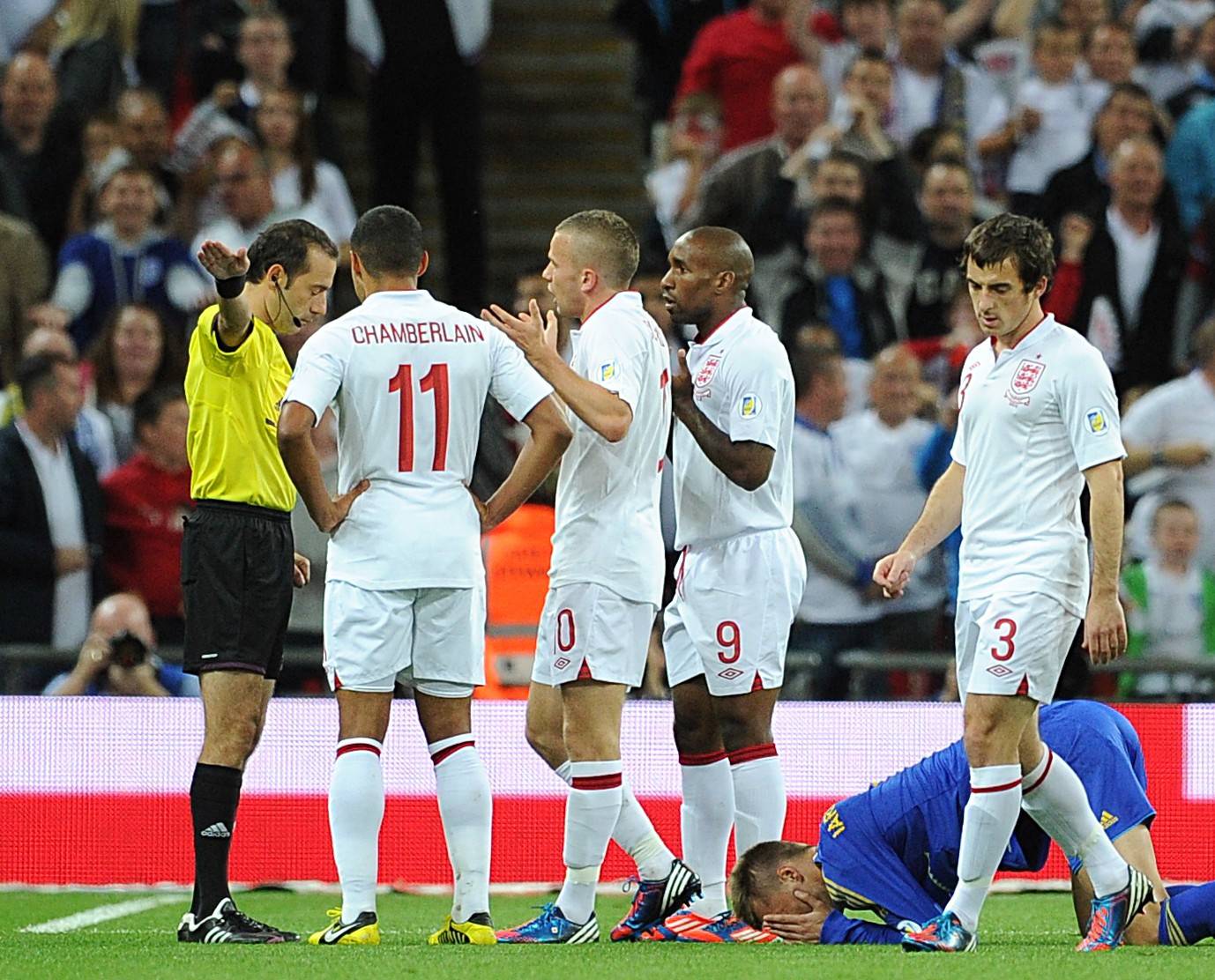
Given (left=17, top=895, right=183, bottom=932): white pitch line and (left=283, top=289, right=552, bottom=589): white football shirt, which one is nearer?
(left=283, top=289, right=552, bottom=589): white football shirt

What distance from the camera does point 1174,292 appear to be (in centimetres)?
1232

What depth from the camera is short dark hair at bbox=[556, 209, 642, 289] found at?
7.10 metres

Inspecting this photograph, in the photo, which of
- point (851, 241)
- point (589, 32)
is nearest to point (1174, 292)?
point (851, 241)

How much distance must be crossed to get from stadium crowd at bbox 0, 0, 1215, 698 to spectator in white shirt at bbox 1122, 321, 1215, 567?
0.02m

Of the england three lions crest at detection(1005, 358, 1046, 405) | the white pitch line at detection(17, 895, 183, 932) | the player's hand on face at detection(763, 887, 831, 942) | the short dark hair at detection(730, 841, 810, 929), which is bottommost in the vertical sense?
the white pitch line at detection(17, 895, 183, 932)

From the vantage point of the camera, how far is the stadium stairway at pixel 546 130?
597 inches

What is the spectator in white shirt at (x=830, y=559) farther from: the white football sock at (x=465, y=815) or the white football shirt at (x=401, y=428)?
the white football shirt at (x=401, y=428)

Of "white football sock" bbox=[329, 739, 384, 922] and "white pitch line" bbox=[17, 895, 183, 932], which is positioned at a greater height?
"white football sock" bbox=[329, 739, 384, 922]

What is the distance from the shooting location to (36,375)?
34.6 feet

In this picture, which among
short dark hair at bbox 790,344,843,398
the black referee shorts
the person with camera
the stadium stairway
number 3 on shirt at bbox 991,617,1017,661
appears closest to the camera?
number 3 on shirt at bbox 991,617,1017,661

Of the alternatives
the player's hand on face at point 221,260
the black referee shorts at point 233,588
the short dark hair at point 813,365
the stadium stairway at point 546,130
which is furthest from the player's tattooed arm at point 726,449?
the stadium stairway at point 546,130

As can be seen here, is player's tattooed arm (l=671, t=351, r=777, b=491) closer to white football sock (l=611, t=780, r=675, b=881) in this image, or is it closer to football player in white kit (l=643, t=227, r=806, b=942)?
football player in white kit (l=643, t=227, r=806, b=942)

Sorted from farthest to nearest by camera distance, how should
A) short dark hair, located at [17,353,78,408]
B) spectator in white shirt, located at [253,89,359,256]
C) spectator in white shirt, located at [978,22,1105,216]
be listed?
spectator in white shirt, located at [978,22,1105,216], spectator in white shirt, located at [253,89,359,256], short dark hair, located at [17,353,78,408]

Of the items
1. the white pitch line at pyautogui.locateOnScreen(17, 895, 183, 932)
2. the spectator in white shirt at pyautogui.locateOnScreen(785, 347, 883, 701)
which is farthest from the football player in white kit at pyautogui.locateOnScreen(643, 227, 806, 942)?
the spectator in white shirt at pyautogui.locateOnScreen(785, 347, 883, 701)
